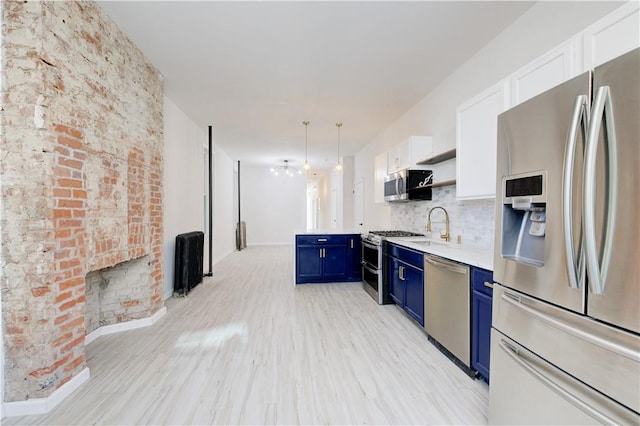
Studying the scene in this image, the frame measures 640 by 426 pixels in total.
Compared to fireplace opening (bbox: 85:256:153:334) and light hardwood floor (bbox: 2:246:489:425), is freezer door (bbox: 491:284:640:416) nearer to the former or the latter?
light hardwood floor (bbox: 2:246:489:425)

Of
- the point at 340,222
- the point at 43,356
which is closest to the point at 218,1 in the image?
the point at 43,356

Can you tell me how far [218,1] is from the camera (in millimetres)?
→ 2068

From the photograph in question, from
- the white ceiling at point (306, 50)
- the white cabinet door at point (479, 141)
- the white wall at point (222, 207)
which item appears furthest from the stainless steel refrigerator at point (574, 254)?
the white wall at point (222, 207)

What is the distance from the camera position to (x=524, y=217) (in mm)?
1421

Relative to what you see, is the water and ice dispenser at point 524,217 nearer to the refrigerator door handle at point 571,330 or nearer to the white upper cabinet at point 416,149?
the refrigerator door handle at point 571,330

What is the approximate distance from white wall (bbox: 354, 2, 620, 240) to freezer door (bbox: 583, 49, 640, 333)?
1.33m

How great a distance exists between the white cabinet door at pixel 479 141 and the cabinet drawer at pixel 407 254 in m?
0.72

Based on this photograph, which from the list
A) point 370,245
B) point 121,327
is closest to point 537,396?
point 370,245

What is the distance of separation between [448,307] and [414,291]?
60 centimetres

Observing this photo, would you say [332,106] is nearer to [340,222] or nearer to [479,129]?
[479,129]

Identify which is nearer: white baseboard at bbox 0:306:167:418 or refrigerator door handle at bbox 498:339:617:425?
refrigerator door handle at bbox 498:339:617:425

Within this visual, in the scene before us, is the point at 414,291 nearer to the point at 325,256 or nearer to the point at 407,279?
the point at 407,279

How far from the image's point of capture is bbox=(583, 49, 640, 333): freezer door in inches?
34.9

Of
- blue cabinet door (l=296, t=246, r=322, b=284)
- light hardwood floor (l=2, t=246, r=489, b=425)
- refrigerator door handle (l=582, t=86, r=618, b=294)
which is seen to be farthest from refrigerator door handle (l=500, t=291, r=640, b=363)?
blue cabinet door (l=296, t=246, r=322, b=284)
